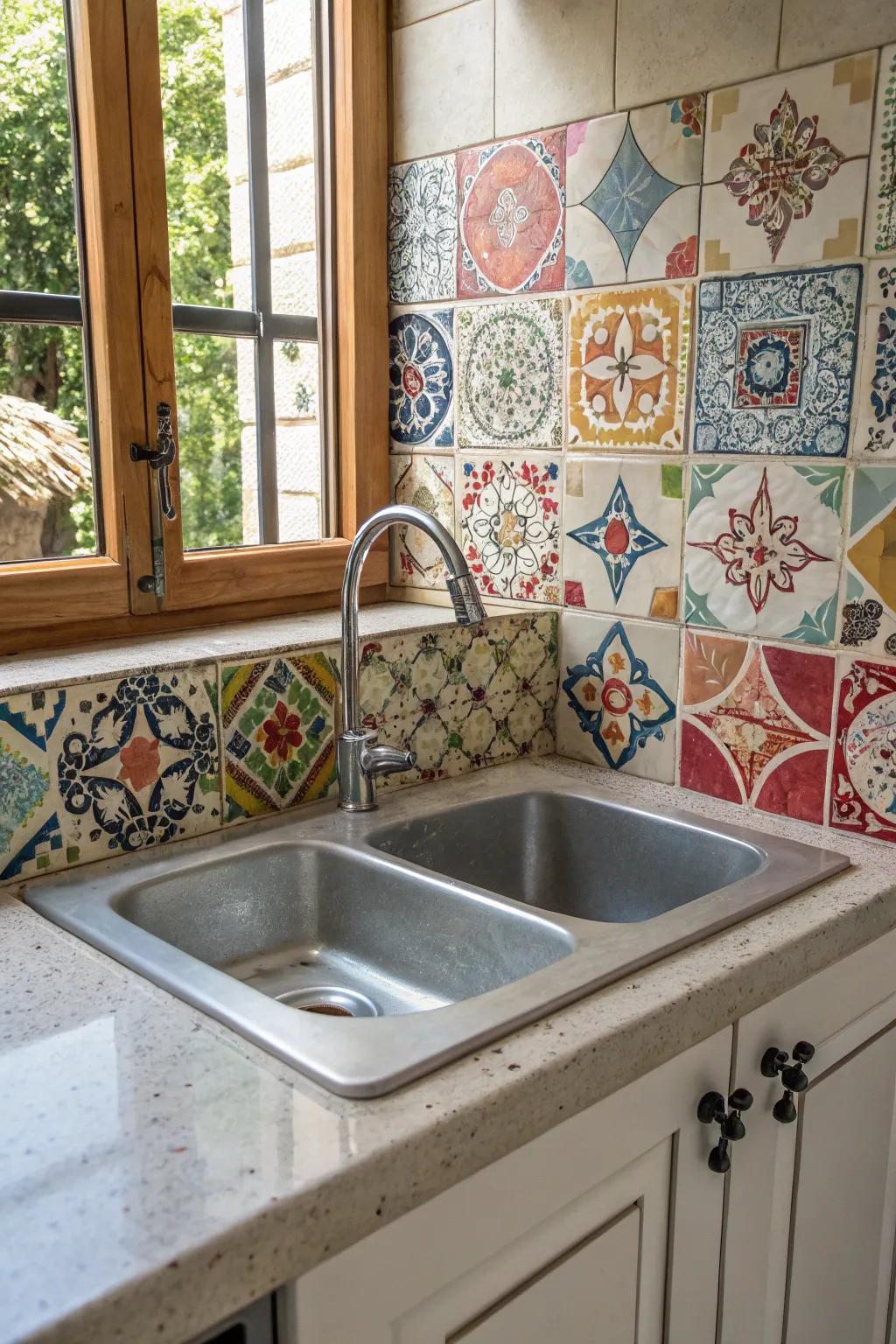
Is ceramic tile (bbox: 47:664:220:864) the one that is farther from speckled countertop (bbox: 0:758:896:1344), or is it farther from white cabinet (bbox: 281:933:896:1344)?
white cabinet (bbox: 281:933:896:1344)

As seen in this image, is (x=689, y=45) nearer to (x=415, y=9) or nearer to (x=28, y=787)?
(x=415, y=9)

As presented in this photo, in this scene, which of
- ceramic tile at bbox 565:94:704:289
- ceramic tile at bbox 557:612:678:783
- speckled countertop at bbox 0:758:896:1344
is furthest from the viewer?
ceramic tile at bbox 557:612:678:783

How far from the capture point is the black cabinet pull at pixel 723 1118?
947 millimetres

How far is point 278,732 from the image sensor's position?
1.28 metres

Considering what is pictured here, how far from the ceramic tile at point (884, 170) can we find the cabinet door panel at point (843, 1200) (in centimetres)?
80

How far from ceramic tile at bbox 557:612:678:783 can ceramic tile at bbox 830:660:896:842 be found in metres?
0.22

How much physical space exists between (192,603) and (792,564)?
72 cm

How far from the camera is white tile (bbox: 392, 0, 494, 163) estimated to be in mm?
1464

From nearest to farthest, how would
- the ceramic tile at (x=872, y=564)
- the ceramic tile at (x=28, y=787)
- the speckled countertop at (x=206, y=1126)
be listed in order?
the speckled countertop at (x=206, y=1126) < the ceramic tile at (x=28, y=787) < the ceramic tile at (x=872, y=564)

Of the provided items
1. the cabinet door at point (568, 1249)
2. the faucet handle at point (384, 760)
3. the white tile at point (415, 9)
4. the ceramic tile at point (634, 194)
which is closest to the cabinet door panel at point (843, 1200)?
the cabinet door at point (568, 1249)

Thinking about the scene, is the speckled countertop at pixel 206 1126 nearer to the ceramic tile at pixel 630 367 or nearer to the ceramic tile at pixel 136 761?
the ceramic tile at pixel 136 761

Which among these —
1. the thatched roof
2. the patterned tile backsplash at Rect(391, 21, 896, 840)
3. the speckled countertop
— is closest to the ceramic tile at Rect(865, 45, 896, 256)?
the patterned tile backsplash at Rect(391, 21, 896, 840)

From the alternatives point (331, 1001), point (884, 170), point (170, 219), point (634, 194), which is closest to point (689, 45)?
point (634, 194)

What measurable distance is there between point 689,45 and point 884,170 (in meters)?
0.29
